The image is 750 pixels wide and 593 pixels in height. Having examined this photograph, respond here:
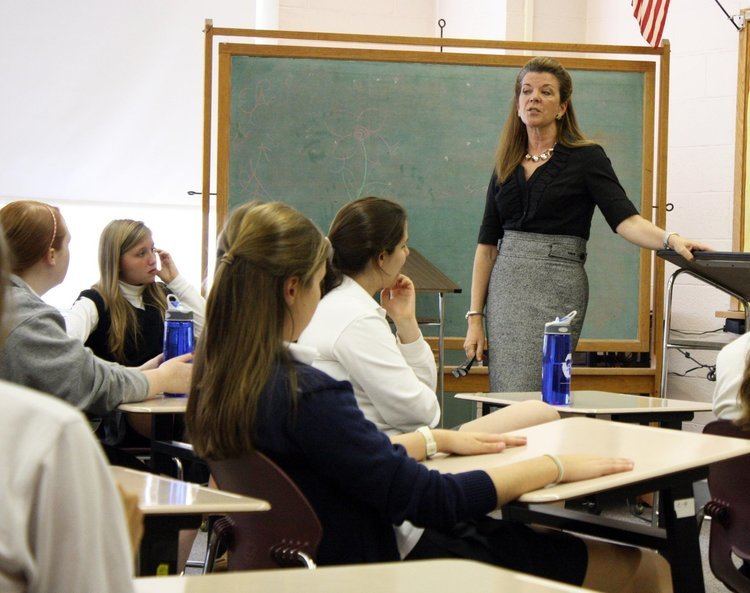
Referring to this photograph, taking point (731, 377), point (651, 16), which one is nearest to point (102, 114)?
point (651, 16)

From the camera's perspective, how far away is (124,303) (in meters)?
3.28

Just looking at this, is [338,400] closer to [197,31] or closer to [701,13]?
[701,13]

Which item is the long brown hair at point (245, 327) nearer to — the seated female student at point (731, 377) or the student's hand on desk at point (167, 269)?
the seated female student at point (731, 377)

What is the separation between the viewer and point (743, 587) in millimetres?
1987

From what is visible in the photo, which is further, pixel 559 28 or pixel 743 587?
pixel 559 28

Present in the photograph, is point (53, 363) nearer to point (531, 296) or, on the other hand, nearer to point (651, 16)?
point (531, 296)

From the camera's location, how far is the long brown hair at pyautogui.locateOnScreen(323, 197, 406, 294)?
7.29ft

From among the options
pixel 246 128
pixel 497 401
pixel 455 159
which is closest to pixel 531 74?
pixel 497 401

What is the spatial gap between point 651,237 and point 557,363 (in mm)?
552

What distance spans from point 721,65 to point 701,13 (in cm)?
31

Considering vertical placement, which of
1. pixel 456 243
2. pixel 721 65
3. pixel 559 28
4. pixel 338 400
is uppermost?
pixel 559 28

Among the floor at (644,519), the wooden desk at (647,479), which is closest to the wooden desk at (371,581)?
the wooden desk at (647,479)

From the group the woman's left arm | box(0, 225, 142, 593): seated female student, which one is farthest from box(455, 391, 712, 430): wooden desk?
box(0, 225, 142, 593): seated female student

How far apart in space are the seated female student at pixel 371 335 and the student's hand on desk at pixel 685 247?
26.3 inches
